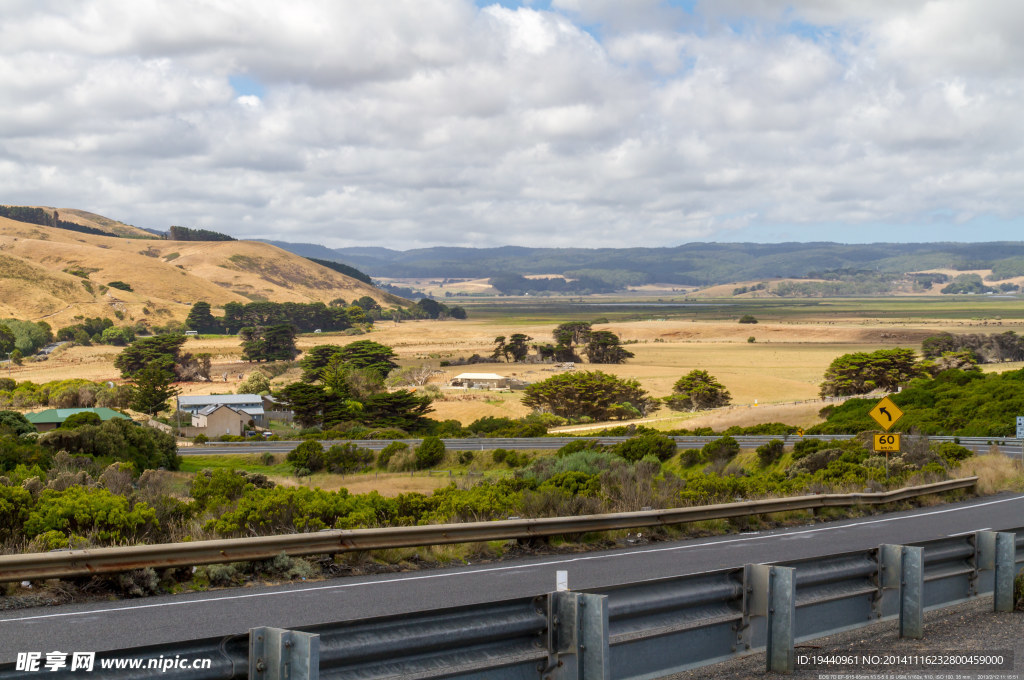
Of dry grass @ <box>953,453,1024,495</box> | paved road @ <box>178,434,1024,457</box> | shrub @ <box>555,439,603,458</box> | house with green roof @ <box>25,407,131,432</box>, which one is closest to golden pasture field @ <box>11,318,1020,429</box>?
paved road @ <box>178,434,1024,457</box>

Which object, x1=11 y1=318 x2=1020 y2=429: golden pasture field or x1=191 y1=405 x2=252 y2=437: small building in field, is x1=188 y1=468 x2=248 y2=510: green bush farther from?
x1=191 y1=405 x2=252 y2=437: small building in field

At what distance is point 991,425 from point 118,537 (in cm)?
4108

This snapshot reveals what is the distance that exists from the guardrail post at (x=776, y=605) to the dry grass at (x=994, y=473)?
18.8 m

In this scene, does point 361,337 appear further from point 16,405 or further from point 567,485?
point 567,485

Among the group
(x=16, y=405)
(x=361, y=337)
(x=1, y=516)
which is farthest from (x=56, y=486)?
(x=361, y=337)

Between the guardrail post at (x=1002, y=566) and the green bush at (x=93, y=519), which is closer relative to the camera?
the guardrail post at (x=1002, y=566)

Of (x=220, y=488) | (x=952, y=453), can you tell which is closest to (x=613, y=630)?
Answer: (x=220, y=488)

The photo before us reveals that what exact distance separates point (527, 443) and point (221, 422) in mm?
34335

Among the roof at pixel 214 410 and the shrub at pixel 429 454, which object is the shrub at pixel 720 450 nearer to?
the shrub at pixel 429 454

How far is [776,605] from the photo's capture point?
24.2ft

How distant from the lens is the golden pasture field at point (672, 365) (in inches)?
3086

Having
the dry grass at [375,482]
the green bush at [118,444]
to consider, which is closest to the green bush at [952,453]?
the dry grass at [375,482]

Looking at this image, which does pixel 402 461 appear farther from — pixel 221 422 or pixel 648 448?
pixel 221 422

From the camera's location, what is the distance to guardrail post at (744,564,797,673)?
287 inches
